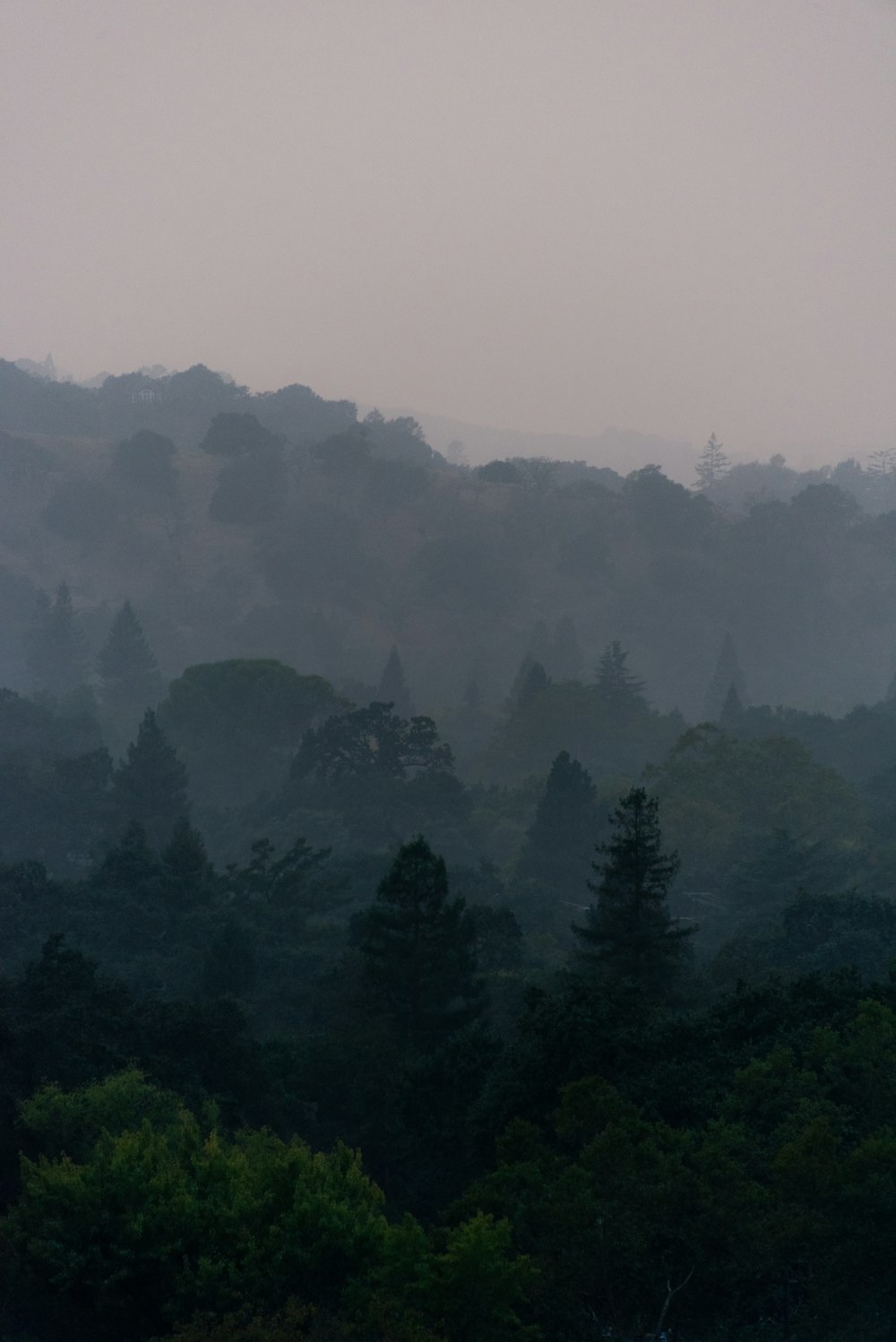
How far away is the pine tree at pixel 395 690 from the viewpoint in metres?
108

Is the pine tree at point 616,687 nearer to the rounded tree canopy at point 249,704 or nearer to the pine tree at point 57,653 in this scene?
the rounded tree canopy at point 249,704

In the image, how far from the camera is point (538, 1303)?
741 inches

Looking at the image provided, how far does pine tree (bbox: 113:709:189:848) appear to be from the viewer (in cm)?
7188

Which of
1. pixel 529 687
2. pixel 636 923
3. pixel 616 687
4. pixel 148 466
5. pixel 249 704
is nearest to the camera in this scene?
pixel 636 923

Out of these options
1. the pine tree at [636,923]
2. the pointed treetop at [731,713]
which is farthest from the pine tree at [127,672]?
the pine tree at [636,923]

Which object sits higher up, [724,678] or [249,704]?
[724,678]

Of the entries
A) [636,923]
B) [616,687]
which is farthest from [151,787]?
[636,923]

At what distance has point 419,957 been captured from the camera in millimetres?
35844

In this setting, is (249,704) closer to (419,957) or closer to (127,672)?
(127,672)

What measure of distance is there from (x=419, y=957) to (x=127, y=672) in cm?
8089

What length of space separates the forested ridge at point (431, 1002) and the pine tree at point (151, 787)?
168 mm

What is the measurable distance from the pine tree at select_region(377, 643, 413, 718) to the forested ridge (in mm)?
572

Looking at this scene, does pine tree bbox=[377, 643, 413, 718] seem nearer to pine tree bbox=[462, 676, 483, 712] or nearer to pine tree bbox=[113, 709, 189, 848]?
pine tree bbox=[462, 676, 483, 712]

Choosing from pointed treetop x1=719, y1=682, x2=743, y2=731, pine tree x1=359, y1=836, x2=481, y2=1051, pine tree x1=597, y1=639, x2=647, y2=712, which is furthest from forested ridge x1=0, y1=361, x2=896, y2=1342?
pointed treetop x1=719, y1=682, x2=743, y2=731
